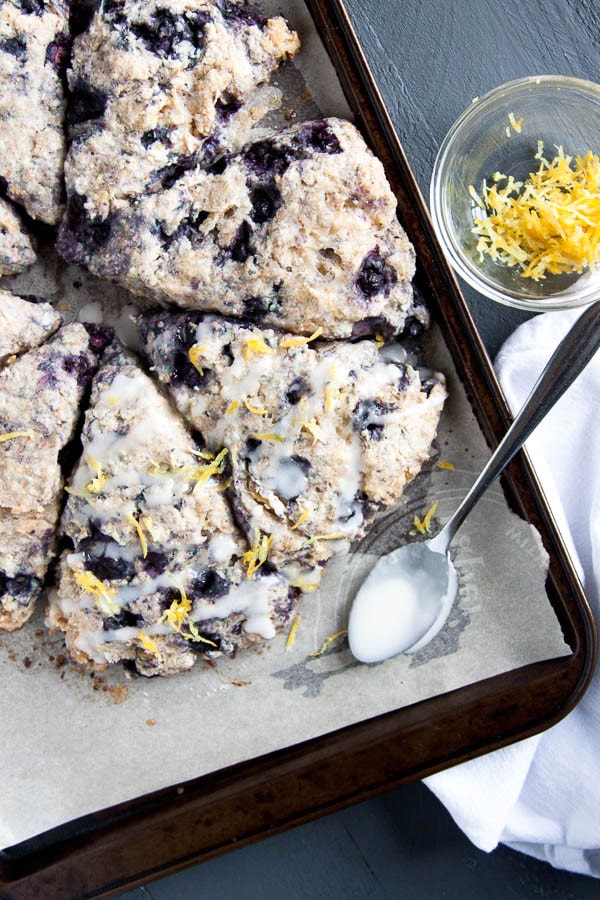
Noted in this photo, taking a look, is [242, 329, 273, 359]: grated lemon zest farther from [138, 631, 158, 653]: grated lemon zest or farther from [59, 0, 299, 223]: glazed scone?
[138, 631, 158, 653]: grated lemon zest

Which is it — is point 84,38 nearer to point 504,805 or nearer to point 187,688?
point 187,688

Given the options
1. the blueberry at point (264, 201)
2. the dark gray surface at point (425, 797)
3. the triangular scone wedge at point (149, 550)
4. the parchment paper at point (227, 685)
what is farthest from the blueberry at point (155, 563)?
the dark gray surface at point (425, 797)

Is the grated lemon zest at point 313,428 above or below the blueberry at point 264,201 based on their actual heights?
below

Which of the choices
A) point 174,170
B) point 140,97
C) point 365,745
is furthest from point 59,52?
point 365,745

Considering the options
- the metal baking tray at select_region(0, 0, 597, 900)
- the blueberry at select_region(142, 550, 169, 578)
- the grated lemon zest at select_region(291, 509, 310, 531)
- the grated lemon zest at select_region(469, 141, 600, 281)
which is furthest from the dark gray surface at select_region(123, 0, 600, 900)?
the blueberry at select_region(142, 550, 169, 578)

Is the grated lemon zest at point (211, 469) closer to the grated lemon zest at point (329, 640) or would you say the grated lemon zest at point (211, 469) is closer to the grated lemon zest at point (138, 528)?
the grated lemon zest at point (138, 528)

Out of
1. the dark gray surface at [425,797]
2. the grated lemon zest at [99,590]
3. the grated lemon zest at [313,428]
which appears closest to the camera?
the grated lemon zest at [313,428]

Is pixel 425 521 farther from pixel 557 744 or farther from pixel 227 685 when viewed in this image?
pixel 557 744
